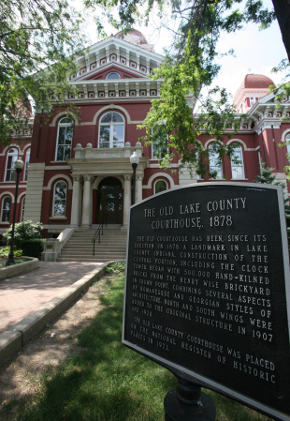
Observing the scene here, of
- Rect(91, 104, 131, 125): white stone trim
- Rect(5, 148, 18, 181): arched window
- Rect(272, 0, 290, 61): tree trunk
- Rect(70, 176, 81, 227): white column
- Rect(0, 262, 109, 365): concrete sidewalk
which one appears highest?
Rect(91, 104, 131, 125): white stone trim

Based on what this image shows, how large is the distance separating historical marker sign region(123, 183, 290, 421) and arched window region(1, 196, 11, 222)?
26763 millimetres

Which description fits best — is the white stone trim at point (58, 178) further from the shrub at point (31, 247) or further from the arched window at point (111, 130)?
the shrub at point (31, 247)

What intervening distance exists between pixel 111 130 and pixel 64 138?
168 inches

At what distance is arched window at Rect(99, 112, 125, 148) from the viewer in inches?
771

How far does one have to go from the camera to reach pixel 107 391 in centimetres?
254

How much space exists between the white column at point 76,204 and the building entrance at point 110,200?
205cm

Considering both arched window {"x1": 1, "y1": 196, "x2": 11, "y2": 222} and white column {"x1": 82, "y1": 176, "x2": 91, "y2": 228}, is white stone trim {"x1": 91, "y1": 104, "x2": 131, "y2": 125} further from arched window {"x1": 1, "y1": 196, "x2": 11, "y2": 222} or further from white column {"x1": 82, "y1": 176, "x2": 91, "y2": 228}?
arched window {"x1": 1, "y1": 196, "x2": 11, "y2": 222}

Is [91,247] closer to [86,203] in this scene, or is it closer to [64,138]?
[86,203]

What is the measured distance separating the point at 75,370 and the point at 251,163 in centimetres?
2207

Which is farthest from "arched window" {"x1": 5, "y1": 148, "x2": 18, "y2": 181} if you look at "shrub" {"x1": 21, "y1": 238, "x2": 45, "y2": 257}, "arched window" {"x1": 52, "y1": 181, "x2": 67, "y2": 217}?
"shrub" {"x1": 21, "y1": 238, "x2": 45, "y2": 257}

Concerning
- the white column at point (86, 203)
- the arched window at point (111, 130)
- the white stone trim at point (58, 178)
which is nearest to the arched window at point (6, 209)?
the white stone trim at point (58, 178)

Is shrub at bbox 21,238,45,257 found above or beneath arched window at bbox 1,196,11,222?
beneath

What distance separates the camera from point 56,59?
1280cm

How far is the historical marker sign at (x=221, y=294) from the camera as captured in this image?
138 centimetres
